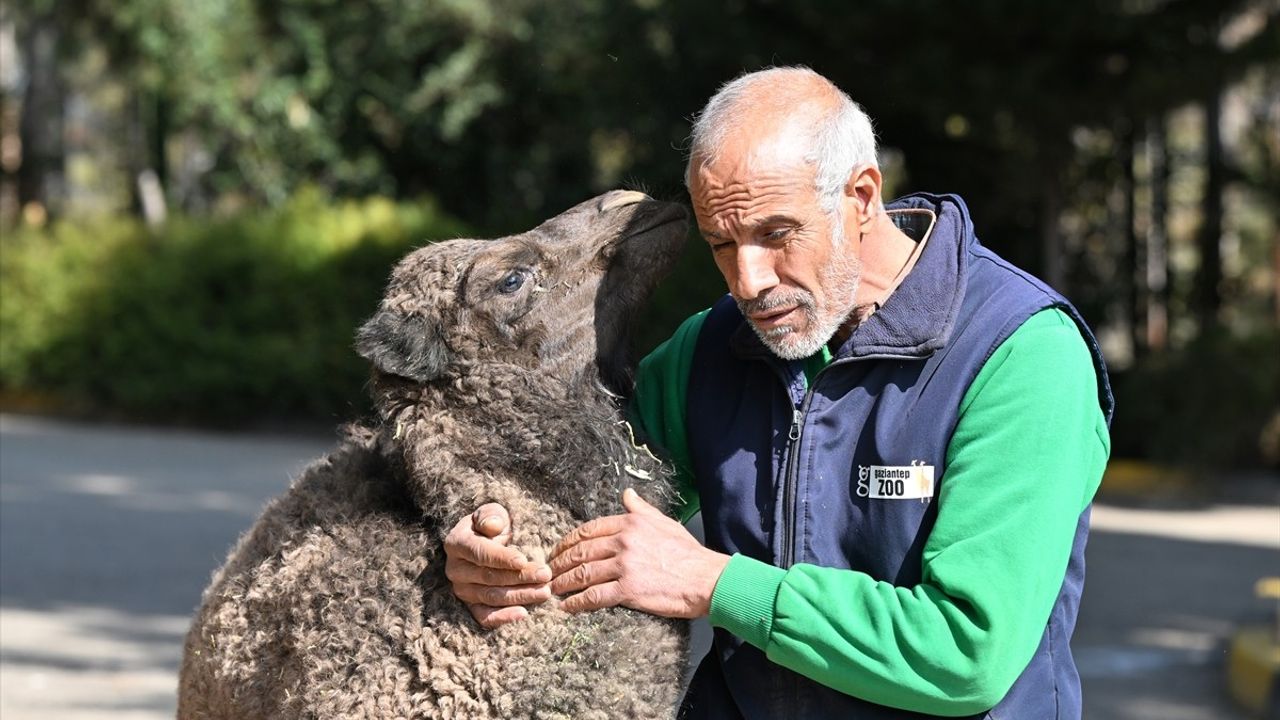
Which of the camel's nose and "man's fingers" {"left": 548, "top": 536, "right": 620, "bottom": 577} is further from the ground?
the camel's nose

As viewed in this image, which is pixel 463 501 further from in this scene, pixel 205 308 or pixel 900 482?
pixel 205 308

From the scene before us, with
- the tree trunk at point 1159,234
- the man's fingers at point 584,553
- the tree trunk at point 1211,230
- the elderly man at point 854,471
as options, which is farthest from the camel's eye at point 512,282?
the tree trunk at point 1211,230

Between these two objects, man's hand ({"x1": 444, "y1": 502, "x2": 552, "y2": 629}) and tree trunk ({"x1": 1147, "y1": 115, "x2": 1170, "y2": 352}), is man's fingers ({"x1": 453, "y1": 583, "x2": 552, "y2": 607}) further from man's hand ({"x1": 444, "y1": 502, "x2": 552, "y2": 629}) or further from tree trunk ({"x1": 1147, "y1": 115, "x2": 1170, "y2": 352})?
tree trunk ({"x1": 1147, "y1": 115, "x2": 1170, "y2": 352})

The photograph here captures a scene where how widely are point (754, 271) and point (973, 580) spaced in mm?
659

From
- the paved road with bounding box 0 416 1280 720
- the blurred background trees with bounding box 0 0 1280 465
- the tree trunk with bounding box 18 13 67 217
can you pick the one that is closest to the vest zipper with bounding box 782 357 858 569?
the paved road with bounding box 0 416 1280 720

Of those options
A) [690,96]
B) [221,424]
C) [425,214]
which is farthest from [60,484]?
[690,96]

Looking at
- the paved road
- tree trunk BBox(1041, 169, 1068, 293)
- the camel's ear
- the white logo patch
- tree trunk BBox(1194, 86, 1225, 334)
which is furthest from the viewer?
tree trunk BBox(1194, 86, 1225, 334)

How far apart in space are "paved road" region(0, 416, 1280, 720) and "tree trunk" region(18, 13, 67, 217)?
7.81m

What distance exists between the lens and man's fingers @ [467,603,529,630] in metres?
2.61

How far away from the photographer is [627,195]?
Answer: 3023 mm

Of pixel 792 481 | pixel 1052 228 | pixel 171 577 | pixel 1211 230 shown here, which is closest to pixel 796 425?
pixel 792 481

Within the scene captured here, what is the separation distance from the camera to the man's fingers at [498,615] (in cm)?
261

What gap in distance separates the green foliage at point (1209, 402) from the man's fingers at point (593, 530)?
1070 cm

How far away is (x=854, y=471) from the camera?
2.52 meters
